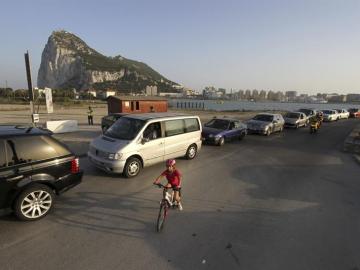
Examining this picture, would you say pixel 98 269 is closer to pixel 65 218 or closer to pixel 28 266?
pixel 28 266

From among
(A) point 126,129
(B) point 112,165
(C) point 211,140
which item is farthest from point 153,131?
(C) point 211,140

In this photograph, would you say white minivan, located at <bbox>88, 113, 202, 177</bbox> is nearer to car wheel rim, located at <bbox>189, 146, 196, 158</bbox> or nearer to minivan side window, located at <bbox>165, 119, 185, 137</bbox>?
minivan side window, located at <bbox>165, 119, 185, 137</bbox>

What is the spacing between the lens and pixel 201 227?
521 cm

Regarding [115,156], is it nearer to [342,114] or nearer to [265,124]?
[265,124]

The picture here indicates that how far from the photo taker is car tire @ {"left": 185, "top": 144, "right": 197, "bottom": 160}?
1062 centimetres

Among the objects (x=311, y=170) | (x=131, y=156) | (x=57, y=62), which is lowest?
(x=311, y=170)

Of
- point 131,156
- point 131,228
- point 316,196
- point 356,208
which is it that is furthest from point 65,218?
point 356,208

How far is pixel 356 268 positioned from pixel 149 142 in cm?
623

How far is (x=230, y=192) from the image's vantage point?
728cm

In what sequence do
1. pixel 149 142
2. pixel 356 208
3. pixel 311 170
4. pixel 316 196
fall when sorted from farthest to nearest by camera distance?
pixel 311 170
pixel 149 142
pixel 316 196
pixel 356 208

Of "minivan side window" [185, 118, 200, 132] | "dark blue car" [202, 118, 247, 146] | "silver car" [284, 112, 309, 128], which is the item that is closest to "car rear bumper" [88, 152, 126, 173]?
"minivan side window" [185, 118, 200, 132]

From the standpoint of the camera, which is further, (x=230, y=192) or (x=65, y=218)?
(x=230, y=192)

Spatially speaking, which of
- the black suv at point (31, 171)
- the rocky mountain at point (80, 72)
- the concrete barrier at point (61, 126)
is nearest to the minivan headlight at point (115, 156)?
the black suv at point (31, 171)

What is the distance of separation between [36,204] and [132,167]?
3.24 m
